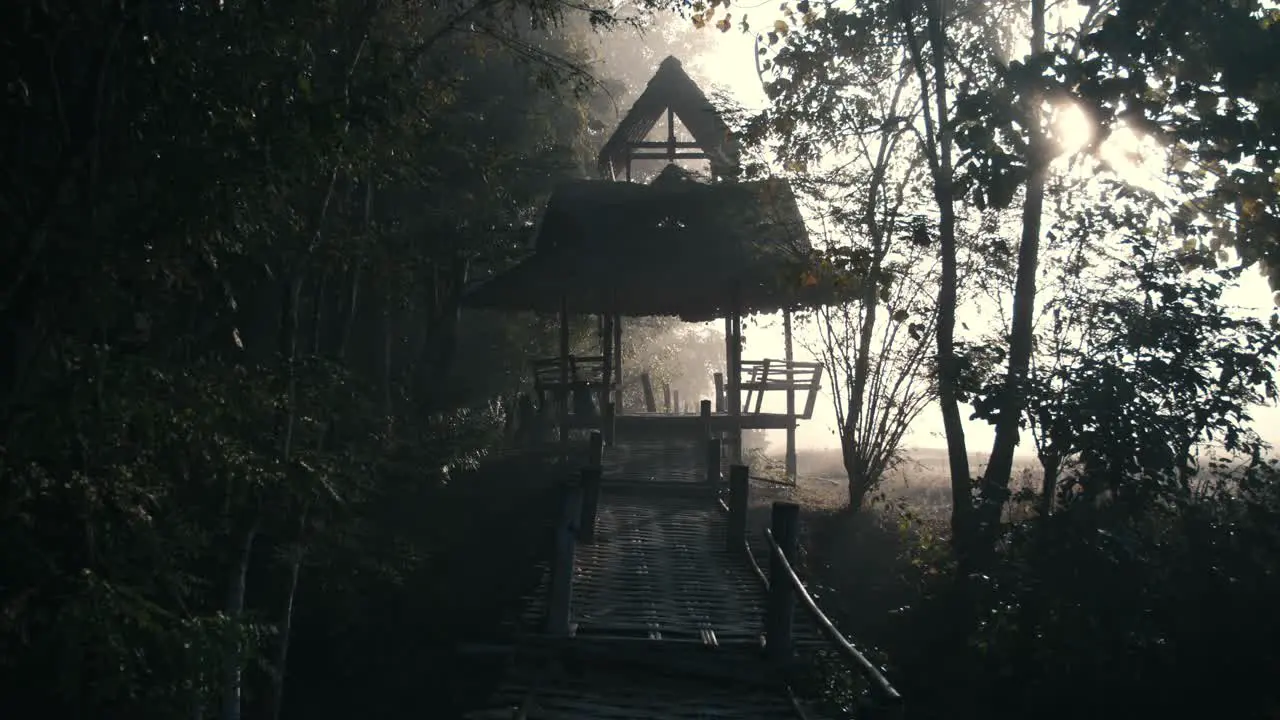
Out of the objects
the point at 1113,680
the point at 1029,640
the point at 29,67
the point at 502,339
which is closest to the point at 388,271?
the point at 29,67

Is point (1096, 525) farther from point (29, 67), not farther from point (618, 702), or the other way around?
point (29, 67)

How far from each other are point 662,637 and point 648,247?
36.5 ft

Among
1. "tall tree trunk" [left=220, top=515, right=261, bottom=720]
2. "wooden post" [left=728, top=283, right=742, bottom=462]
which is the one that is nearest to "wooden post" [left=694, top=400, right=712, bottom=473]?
"wooden post" [left=728, top=283, right=742, bottom=462]

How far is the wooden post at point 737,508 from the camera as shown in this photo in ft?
41.4

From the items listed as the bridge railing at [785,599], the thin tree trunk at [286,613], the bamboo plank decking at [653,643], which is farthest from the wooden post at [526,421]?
the thin tree trunk at [286,613]

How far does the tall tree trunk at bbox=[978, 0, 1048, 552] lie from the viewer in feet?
Answer: 37.5

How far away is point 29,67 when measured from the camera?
6930 millimetres

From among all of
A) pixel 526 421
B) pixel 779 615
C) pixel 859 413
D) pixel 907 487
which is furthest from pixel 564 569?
pixel 907 487

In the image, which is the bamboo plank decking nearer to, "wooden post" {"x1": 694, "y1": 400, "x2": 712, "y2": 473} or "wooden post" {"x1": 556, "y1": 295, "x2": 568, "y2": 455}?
"wooden post" {"x1": 694, "y1": 400, "x2": 712, "y2": 473}

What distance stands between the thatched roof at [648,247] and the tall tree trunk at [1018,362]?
497 cm

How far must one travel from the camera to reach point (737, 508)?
41.6 feet

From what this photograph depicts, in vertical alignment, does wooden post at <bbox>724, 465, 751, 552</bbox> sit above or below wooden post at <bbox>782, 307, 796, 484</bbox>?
below

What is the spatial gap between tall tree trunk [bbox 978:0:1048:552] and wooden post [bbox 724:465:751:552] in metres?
2.72

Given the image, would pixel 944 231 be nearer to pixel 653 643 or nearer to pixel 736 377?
pixel 736 377
